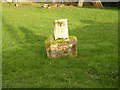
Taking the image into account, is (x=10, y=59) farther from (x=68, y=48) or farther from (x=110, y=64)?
(x=110, y=64)

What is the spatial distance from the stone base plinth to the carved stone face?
1.46ft

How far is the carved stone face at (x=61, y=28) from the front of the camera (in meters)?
11.6

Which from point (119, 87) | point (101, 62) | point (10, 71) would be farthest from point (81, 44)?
point (119, 87)

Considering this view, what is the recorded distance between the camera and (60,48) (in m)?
11.3

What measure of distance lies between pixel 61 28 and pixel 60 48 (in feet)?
4.02

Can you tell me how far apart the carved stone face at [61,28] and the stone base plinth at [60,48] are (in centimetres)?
45

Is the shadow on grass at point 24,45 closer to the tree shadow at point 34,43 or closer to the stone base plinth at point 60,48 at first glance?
the tree shadow at point 34,43

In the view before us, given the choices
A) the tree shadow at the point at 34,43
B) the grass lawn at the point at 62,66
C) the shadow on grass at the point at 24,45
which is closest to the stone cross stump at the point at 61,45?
the grass lawn at the point at 62,66

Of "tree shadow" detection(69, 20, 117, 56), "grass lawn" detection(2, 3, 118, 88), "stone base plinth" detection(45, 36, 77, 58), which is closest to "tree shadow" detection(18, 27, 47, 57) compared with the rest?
"grass lawn" detection(2, 3, 118, 88)

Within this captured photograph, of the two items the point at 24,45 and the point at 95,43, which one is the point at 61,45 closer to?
the point at 95,43

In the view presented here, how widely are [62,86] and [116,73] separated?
9.29ft

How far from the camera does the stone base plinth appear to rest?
11266mm

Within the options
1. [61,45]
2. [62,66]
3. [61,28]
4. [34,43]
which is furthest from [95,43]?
[62,66]

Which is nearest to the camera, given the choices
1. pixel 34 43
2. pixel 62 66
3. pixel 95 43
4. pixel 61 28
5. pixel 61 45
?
pixel 62 66
